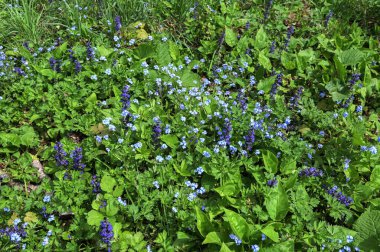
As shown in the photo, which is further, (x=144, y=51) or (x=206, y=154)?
(x=144, y=51)

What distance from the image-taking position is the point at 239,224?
10.8ft

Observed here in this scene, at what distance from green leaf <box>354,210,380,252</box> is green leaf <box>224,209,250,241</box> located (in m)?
1.00

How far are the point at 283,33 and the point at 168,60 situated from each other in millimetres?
1812

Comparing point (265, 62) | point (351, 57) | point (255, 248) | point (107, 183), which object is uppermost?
point (351, 57)

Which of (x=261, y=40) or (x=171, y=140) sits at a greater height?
(x=261, y=40)

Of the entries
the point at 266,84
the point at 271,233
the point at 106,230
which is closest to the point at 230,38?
the point at 266,84

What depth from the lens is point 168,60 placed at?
476 cm

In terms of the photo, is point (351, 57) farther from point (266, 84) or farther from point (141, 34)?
point (141, 34)

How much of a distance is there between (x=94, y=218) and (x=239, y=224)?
3.89 ft

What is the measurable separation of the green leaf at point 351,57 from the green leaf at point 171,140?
96.3 inches

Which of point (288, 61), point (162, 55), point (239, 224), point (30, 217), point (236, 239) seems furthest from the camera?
point (288, 61)

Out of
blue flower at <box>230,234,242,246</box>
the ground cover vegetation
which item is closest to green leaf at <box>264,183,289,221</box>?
the ground cover vegetation

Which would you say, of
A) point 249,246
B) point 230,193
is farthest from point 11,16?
point 249,246

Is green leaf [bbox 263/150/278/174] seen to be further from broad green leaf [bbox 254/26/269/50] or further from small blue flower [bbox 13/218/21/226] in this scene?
small blue flower [bbox 13/218/21/226]
